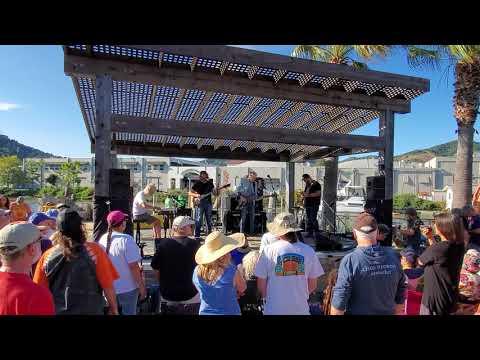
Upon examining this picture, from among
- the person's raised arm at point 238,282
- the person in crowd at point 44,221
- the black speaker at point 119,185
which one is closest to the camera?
the person's raised arm at point 238,282

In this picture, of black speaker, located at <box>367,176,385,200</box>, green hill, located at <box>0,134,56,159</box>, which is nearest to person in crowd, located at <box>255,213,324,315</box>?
black speaker, located at <box>367,176,385,200</box>

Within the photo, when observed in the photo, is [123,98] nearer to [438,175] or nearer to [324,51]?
[324,51]

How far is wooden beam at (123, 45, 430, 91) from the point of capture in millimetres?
5059

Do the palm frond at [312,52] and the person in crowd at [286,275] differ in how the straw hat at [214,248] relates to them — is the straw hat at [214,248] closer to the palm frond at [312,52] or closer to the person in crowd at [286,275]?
the person in crowd at [286,275]

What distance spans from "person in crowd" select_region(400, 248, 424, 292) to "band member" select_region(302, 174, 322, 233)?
172 inches

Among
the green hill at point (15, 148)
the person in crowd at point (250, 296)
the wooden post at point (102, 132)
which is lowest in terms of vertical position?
the person in crowd at point (250, 296)

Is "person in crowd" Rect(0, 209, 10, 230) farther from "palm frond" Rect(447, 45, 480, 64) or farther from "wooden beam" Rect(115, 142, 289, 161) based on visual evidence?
"palm frond" Rect(447, 45, 480, 64)

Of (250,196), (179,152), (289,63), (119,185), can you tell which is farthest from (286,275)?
(179,152)

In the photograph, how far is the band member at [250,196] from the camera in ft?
31.2

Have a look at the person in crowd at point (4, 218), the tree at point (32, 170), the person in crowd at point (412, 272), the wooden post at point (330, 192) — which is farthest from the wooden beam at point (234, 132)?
the tree at point (32, 170)

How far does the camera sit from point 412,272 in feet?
12.8

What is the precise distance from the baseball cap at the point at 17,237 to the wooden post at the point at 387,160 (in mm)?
5816
